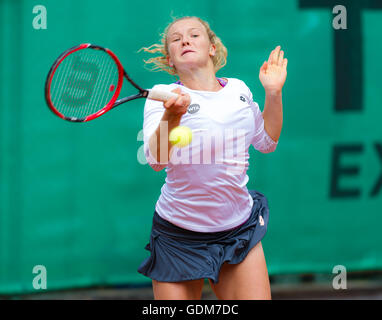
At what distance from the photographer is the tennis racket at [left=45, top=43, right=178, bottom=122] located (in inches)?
90.0

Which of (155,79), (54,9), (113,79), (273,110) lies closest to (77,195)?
(155,79)

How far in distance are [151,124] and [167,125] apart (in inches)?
6.6

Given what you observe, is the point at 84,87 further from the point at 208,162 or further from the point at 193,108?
the point at 208,162

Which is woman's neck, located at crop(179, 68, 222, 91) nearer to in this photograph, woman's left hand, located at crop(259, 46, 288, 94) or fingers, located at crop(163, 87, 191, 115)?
woman's left hand, located at crop(259, 46, 288, 94)

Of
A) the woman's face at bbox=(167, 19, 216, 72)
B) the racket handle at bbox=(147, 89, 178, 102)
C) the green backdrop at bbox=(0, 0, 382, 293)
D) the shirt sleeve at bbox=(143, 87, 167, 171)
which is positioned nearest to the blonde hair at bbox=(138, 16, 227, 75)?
the woman's face at bbox=(167, 19, 216, 72)

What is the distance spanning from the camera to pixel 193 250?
2422 mm

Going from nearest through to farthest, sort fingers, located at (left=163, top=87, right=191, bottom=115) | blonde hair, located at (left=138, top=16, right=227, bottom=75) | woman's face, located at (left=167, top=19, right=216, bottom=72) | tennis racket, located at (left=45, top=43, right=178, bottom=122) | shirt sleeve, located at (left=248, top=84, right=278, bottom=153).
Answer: fingers, located at (left=163, top=87, right=191, bottom=115) < tennis racket, located at (left=45, top=43, right=178, bottom=122) < woman's face, located at (left=167, top=19, right=216, bottom=72) < shirt sleeve, located at (left=248, top=84, right=278, bottom=153) < blonde hair, located at (left=138, top=16, right=227, bottom=75)

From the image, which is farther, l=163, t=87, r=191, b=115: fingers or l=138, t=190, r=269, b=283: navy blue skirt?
l=138, t=190, r=269, b=283: navy blue skirt

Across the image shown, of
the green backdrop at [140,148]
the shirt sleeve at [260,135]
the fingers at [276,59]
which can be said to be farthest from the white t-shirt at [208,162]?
the green backdrop at [140,148]

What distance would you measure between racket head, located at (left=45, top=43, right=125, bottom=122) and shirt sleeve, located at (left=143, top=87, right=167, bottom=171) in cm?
15

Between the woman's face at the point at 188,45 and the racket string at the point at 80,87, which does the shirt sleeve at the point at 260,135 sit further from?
the racket string at the point at 80,87

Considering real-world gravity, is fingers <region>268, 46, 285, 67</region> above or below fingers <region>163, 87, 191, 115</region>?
above

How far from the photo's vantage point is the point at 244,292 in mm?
2443

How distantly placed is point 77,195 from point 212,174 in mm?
1905
